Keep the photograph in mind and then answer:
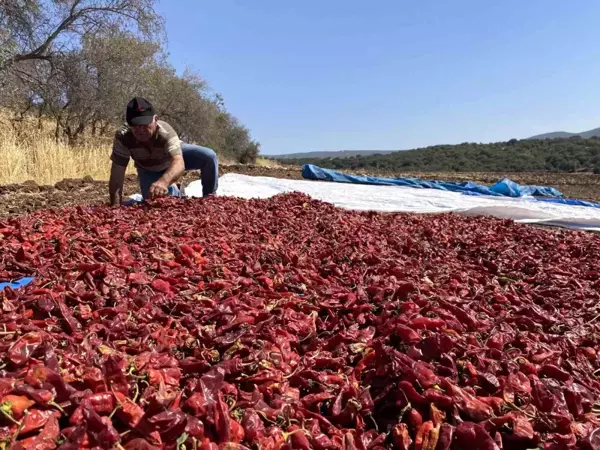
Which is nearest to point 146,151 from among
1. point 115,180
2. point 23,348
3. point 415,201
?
point 115,180

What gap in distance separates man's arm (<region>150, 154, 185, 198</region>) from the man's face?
18.8 inches

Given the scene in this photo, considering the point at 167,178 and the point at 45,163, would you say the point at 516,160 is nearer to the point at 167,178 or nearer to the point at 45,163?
the point at 45,163

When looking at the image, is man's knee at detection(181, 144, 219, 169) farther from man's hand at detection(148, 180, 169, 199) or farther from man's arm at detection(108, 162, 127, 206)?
man's hand at detection(148, 180, 169, 199)

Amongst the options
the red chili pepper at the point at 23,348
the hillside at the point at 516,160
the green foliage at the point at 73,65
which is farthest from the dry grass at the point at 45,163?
the hillside at the point at 516,160

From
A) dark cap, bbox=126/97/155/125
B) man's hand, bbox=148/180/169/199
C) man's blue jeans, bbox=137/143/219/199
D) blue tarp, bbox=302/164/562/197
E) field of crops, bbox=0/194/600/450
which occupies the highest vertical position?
dark cap, bbox=126/97/155/125

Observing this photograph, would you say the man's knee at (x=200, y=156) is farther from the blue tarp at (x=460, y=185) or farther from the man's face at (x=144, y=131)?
the blue tarp at (x=460, y=185)

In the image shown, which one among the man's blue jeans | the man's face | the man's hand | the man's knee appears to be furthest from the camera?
→ the man's knee

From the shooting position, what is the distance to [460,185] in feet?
55.3

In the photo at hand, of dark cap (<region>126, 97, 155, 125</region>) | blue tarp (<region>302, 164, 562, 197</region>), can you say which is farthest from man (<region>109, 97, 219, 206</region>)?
blue tarp (<region>302, 164, 562, 197</region>)

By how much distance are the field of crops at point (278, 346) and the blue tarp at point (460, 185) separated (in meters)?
11.1

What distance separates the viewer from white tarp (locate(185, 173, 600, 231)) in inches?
423

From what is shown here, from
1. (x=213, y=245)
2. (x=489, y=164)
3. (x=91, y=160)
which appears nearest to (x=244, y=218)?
(x=213, y=245)

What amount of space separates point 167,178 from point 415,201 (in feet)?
24.3

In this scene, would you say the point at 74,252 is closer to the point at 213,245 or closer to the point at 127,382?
the point at 213,245
